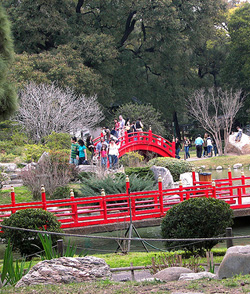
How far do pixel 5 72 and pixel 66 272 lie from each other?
3.19 metres

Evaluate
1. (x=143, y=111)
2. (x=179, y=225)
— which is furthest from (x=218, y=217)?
(x=143, y=111)

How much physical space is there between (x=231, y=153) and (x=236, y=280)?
2940 centimetres

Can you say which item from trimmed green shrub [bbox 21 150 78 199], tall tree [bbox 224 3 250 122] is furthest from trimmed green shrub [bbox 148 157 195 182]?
tall tree [bbox 224 3 250 122]

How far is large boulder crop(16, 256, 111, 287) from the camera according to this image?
6.86 meters

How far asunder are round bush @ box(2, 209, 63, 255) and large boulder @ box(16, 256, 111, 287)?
3.98m

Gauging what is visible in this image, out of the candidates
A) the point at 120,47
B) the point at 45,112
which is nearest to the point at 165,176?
the point at 45,112

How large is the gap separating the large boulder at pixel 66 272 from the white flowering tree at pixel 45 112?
2213cm

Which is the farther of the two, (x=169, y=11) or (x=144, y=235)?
(x=169, y=11)

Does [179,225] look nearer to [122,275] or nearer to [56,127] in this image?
[122,275]

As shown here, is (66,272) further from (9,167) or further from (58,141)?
(58,141)

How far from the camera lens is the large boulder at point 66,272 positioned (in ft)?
22.5

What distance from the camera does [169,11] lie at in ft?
132

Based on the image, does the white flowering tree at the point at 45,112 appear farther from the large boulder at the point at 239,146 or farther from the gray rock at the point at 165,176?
the large boulder at the point at 239,146

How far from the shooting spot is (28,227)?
11289mm
